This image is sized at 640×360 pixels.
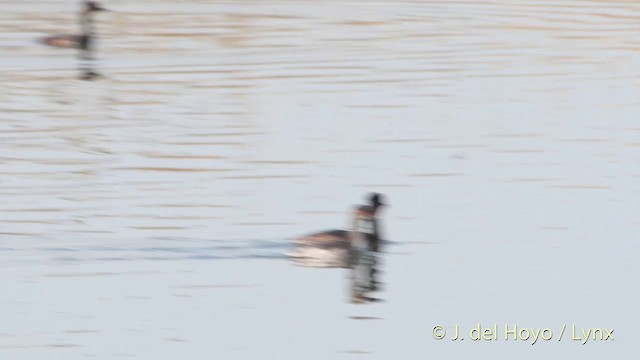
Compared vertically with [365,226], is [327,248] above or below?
below

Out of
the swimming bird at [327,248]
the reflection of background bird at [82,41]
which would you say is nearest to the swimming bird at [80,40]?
the reflection of background bird at [82,41]

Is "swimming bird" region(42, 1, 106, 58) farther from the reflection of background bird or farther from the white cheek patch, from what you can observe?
the white cheek patch

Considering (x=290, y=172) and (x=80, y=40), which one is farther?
(x=80, y=40)

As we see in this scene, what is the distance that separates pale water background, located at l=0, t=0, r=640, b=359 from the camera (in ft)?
38.9

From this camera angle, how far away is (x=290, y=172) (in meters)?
16.7

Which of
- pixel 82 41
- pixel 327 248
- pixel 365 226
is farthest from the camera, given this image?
pixel 82 41

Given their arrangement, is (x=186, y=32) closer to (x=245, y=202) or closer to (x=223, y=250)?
(x=245, y=202)

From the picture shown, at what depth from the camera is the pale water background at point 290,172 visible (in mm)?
11859

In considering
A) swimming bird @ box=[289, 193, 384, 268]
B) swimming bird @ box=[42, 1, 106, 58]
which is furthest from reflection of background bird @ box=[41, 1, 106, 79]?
swimming bird @ box=[289, 193, 384, 268]

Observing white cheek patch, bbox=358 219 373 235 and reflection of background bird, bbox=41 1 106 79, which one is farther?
reflection of background bird, bbox=41 1 106 79

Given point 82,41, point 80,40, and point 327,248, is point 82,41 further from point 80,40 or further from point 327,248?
point 327,248

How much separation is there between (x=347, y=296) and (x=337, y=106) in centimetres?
868

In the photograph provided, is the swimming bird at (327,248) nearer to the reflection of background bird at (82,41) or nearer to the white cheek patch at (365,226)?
the white cheek patch at (365,226)

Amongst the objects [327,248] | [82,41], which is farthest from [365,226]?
[82,41]
